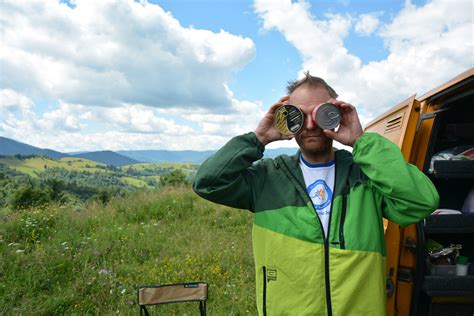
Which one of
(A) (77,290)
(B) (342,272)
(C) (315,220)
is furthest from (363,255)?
(A) (77,290)

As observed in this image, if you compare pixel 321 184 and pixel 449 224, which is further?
pixel 449 224

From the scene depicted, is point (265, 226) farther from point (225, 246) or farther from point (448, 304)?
point (225, 246)

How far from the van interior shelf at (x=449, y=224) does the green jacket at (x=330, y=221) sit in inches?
31.0

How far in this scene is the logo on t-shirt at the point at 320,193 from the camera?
175 cm

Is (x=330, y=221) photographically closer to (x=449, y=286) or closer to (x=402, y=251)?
(x=402, y=251)

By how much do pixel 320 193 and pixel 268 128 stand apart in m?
0.46

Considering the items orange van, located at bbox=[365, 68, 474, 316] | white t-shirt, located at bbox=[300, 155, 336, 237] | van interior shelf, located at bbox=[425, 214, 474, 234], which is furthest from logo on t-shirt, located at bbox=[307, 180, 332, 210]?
van interior shelf, located at bbox=[425, 214, 474, 234]

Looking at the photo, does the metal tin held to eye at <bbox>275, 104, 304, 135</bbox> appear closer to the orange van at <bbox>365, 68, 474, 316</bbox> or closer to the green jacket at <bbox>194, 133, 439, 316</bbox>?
the green jacket at <bbox>194, 133, 439, 316</bbox>

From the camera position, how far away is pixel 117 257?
5285mm

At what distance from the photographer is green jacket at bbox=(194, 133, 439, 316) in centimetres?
158

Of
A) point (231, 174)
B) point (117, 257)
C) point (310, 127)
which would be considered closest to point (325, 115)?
point (310, 127)

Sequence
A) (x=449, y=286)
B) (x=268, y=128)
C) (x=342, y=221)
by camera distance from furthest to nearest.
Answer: (x=449, y=286), (x=268, y=128), (x=342, y=221)

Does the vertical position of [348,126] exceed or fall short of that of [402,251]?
it exceeds it

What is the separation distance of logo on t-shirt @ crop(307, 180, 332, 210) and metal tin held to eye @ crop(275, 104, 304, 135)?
31cm
